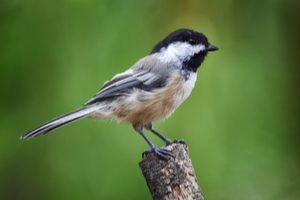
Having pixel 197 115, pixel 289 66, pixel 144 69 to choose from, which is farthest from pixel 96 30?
pixel 289 66

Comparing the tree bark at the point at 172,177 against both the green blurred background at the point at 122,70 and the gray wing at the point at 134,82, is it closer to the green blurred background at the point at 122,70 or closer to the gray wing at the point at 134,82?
the gray wing at the point at 134,82

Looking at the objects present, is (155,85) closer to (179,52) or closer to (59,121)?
(179,52)

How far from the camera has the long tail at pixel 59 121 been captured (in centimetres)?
134

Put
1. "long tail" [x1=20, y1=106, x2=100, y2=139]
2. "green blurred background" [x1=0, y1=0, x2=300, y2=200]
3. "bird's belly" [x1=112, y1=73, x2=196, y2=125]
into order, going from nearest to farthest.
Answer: "long tail" [x1=20, y1=106, x2=100, y2=139] → "bird's belly" [x1=112, y1=73, x2=196, y2=125] → "green blurred background" [x1=0, y1=0, x2=300, y2=200]

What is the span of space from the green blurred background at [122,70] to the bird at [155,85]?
0.65 metres

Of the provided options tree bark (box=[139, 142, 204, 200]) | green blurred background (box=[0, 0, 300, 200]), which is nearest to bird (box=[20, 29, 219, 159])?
tree bark (box=[139, 142, 204, 200])

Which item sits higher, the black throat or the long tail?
the black throat

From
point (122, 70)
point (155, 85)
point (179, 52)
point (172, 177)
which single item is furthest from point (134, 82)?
point (122, 70)

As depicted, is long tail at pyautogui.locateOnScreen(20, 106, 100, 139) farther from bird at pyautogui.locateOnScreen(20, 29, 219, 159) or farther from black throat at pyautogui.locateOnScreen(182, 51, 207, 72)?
black throat at pyautogui.locateOnScreen(182, 51, 207, 72)

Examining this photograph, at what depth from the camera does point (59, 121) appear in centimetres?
142

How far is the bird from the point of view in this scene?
1721 mm

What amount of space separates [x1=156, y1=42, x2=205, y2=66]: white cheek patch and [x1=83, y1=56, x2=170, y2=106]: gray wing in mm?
97

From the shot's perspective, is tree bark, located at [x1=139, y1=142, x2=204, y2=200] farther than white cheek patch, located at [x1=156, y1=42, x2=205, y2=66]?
No

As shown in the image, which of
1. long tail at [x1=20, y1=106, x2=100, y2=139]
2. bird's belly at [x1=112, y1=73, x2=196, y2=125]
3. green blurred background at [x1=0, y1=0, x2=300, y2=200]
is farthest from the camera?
green blurred background at [x1=0, y1=0, x2=300, y2=200]
